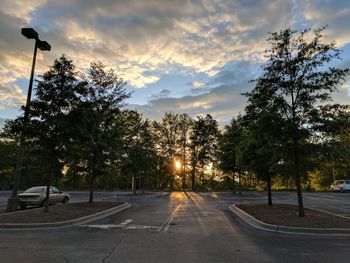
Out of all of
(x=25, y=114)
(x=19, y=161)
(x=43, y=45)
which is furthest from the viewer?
(x=43, y=45)

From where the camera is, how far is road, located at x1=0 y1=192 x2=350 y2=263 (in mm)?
8055

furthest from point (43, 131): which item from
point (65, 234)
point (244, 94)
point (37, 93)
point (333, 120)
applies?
point (333, 120)

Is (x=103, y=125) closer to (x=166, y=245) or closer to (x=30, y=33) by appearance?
(x=30, y=33)

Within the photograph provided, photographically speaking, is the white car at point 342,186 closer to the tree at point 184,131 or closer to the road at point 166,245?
the tree at point 184,131

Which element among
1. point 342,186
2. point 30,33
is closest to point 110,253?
point 30,33

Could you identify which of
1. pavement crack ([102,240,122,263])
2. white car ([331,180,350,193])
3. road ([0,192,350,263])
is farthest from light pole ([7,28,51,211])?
white car ([331,180,350,193])

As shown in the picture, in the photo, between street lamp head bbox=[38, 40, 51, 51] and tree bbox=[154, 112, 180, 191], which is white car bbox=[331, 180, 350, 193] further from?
street lamp head bbox=[38, 40, 51, 51]

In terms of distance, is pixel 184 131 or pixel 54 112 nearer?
pixel 54 112

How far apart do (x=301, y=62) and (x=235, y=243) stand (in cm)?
900

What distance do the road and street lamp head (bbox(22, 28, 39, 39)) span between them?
10550mm

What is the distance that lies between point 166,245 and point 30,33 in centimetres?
1382

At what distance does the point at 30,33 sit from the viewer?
1817 cm

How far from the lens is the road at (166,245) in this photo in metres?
8.05

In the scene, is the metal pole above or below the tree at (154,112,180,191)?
below
